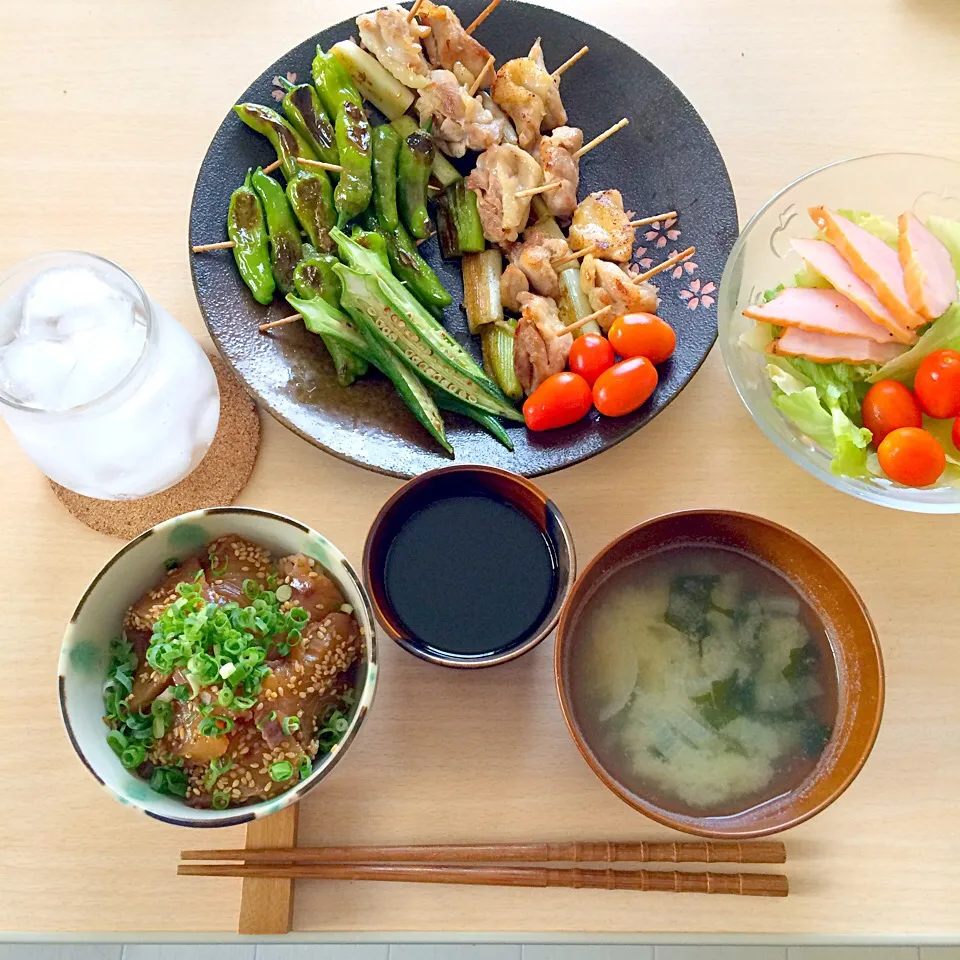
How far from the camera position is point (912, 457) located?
1432 mm

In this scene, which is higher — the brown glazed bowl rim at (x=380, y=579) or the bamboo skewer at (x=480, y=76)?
the bamboo skewer at (x=480, y=76)

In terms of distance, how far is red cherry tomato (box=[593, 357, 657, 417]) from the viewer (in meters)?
1.51

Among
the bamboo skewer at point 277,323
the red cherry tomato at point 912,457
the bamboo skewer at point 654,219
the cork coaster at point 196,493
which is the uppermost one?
the bamboo skewer at point 654,219

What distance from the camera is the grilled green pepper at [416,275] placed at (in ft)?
5.56

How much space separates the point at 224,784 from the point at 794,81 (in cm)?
179

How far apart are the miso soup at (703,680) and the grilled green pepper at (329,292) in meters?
0.62

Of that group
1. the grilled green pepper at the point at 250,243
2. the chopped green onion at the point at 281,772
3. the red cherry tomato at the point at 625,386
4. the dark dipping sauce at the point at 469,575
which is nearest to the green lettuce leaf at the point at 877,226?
the red cherry tomato at the point at 625,386

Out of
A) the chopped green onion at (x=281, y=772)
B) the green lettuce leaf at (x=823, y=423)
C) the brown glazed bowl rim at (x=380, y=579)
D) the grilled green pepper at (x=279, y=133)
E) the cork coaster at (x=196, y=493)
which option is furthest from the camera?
the grilled green pepper at (x=279, y=133)

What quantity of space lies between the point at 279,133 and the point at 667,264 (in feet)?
2.61

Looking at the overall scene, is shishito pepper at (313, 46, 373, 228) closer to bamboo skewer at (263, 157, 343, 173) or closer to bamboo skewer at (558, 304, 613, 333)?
bamboo skewer at (263, 157, 343, 173)

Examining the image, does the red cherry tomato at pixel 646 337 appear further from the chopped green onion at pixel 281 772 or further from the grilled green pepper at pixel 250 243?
the chopped green onion at pixel 281 772

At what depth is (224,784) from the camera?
50.9 inches

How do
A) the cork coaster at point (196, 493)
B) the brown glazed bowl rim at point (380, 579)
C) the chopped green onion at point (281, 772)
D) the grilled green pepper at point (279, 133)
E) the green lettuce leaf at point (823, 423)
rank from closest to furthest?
the chopped green onion at point (281, 772)
the brown glazed bowl rim at point (380, 579)
the green lettuce leaf at point (823, 423)
the cork coaster at point (196, 493)
the grilled green pepper at point (279, 133)

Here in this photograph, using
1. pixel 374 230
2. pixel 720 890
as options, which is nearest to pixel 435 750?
pixel 720 890
